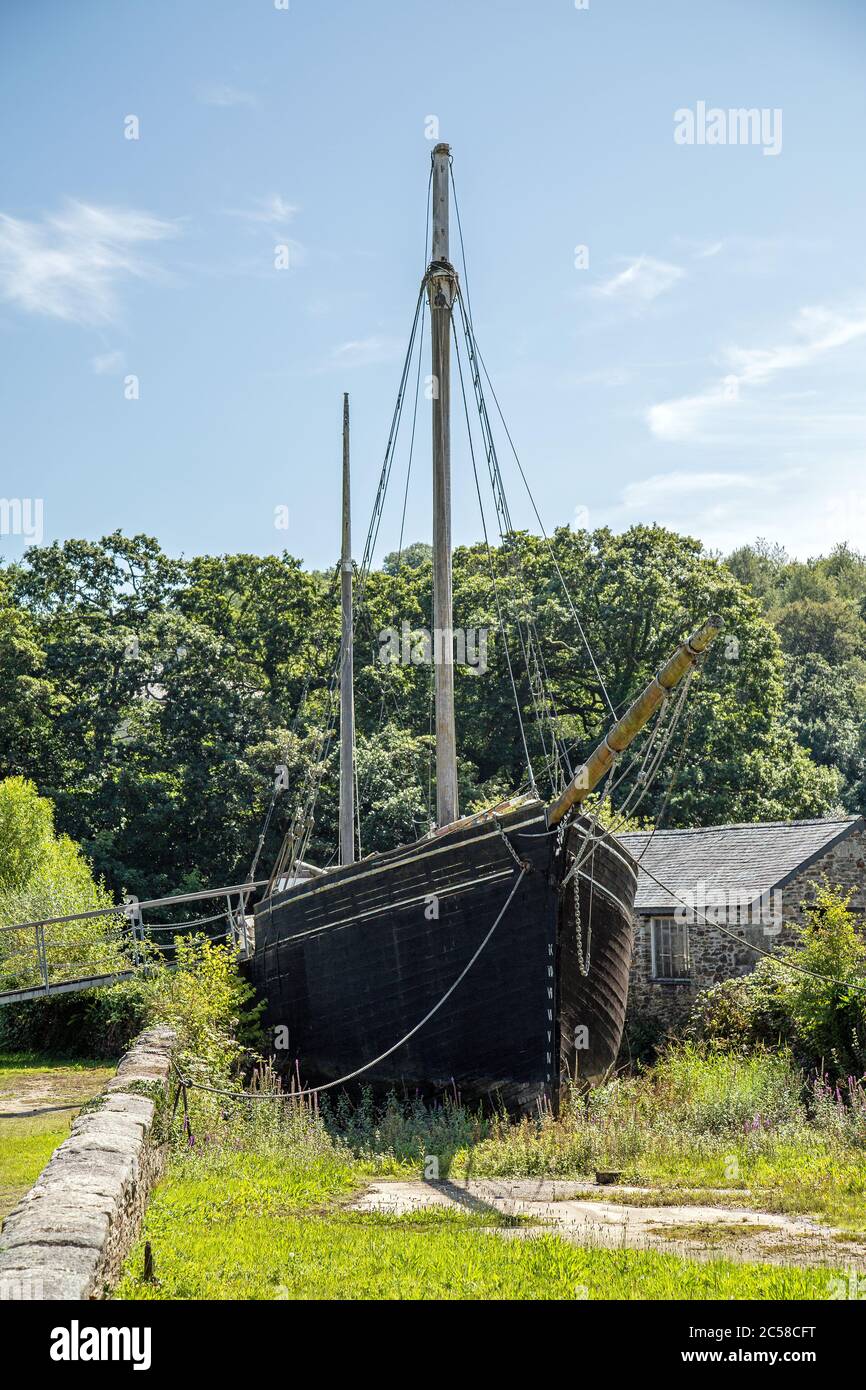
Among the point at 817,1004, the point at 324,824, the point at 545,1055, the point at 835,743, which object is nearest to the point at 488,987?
the point at 545,1055

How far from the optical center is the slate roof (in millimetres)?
20641

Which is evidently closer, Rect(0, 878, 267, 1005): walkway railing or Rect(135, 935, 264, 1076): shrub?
Rect(135, 935, 264, 1076): shrub

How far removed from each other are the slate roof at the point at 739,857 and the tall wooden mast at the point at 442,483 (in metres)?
7.51

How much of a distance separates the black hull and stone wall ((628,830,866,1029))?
7873 mm

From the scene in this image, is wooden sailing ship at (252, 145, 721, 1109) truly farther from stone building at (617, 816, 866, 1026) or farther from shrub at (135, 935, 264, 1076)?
stone building at (617, 816, 866, 1026)

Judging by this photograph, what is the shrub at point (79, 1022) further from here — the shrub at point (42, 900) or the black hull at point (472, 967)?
the black hull at point (472, 967)

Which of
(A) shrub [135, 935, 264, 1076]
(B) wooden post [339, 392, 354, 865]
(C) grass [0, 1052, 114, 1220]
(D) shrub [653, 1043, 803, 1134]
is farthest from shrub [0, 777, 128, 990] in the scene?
(D) shrub [653, 1043, 803, 1134]

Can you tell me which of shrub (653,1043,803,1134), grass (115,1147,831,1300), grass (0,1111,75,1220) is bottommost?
shrub (653,1043,803,1134)

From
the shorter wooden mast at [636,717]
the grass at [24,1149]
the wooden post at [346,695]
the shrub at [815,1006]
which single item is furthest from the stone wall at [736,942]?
the grass at [24,1149]

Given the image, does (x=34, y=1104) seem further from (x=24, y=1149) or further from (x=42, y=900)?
(x=42, y=900)

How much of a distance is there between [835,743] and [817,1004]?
34.6 metres

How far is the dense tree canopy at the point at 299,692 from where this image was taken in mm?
32406

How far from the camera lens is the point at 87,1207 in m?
5.66
